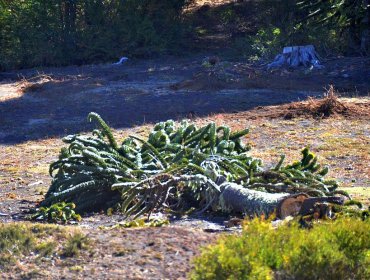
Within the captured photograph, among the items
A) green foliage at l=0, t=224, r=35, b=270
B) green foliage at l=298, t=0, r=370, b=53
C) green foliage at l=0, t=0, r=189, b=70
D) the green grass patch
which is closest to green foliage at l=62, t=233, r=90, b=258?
the green grass patch

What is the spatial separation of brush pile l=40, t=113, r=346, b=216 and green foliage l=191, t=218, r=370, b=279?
287 centimetres

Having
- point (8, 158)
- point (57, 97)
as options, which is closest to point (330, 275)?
point (8, 158)

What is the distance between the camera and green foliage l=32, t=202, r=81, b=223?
881 cm

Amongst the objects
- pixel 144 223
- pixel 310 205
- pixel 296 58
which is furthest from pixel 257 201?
pixel 296 58

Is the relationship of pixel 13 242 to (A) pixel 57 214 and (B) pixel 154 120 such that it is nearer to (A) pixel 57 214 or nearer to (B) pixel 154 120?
(A) pixel 57 214

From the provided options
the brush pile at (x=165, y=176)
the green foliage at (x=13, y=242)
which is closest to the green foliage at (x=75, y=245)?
the green foliage at (x=13, y=242)

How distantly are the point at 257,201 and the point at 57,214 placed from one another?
2006 mm

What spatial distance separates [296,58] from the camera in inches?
928

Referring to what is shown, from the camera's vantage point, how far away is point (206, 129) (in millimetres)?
10578

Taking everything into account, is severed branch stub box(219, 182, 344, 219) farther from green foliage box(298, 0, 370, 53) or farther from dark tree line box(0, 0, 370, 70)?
dark tree line box(0, 0, 370, 70)

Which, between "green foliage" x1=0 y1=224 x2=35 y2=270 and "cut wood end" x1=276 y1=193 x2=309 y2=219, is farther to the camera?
"cut wood end" x1=276 y1=193 x2=309 y2=219

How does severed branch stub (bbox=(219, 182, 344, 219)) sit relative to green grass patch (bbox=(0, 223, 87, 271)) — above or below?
below

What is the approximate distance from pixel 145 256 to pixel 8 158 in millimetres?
8245

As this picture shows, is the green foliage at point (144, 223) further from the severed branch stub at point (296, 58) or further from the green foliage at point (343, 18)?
the severed branch stub at point (296, 58)
